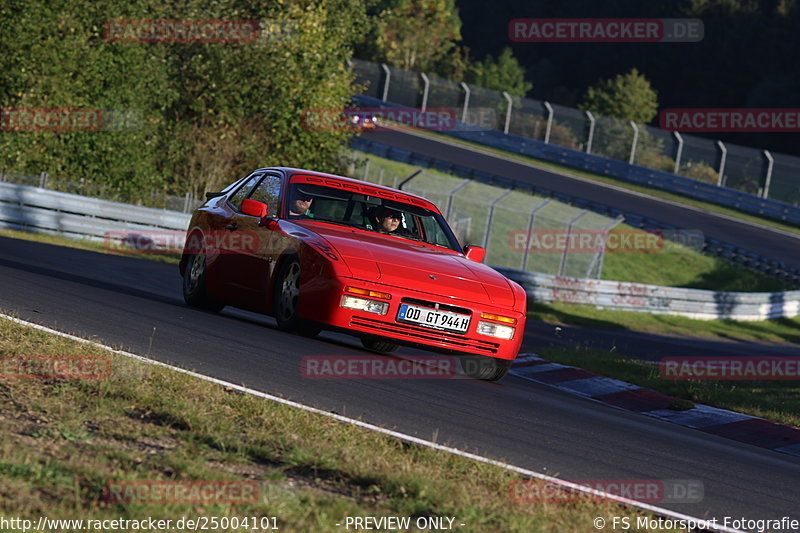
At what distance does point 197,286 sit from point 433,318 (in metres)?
3.36

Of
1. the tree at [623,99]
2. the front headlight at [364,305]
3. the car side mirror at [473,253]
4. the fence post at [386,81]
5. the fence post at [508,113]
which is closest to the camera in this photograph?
the front headlight at [364,305]

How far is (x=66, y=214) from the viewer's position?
Answer: 2208 centimetres

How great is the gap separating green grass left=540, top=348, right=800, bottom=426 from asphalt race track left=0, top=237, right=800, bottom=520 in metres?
1.83

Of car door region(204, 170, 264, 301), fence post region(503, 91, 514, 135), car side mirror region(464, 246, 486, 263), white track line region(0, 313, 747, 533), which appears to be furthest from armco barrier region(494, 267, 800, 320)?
fence post region(503, 91, 514, 135)

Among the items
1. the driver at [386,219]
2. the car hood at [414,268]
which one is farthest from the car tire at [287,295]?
the driver at [386,219]

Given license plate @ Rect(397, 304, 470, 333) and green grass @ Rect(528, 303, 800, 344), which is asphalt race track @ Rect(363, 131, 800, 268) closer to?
green grass @ Rect(528, 303, 800, 344)

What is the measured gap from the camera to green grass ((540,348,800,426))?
1146cm

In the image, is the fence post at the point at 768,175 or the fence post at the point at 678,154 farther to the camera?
the fence post at the point at 678,154

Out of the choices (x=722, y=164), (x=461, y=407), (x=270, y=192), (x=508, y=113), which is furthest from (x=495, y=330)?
(x=508, y=113)

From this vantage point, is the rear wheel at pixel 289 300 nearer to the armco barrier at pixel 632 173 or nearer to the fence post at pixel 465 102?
the armco barrier at pixel 632 173

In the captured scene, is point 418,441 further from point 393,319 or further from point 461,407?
point 393,319

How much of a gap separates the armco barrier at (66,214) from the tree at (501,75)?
55.2 metres

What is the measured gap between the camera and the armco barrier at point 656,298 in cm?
2614

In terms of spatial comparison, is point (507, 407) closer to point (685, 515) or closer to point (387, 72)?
point (685, 515)
